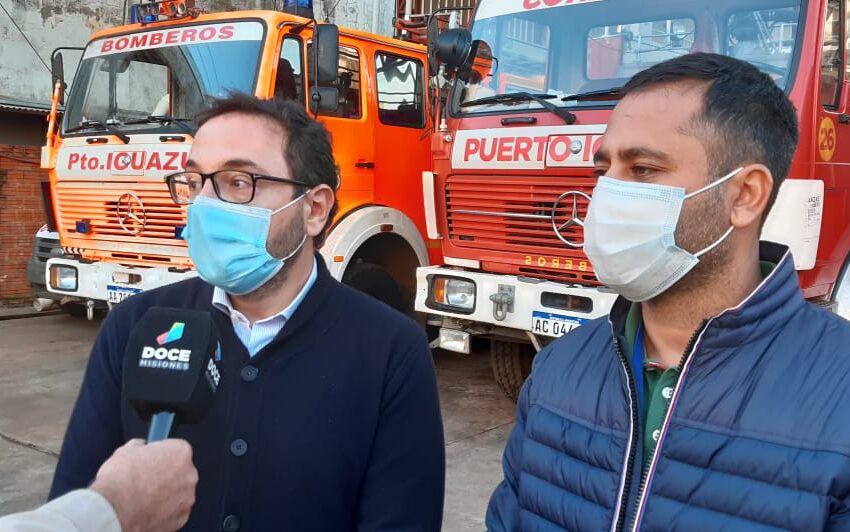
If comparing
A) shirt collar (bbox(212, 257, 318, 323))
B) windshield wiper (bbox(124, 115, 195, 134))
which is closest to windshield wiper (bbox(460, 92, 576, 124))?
windshield wiper (bbox(124, 115, 195, 134))

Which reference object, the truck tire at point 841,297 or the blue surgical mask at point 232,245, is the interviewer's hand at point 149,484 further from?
the truck tire at point 841,297

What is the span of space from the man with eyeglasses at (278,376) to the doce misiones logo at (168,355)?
0.34m

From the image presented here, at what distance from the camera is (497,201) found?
4949 mm

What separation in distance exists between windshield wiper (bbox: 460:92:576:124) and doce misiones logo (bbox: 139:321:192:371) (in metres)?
3.36

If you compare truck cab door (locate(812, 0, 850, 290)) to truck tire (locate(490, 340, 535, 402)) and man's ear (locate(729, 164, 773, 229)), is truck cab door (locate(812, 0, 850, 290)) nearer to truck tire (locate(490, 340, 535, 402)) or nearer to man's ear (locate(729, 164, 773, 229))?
truck tire (locate(490, 340, 535, 402))

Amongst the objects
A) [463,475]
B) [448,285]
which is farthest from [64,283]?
[463,475]

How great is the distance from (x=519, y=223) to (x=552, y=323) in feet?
2.28

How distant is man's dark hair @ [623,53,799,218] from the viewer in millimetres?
1543

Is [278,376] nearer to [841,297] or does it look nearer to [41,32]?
[841,297]

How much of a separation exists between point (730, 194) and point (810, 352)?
350 mm

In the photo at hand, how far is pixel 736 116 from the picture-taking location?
5.06 feet

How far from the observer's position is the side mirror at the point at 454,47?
15.9ft

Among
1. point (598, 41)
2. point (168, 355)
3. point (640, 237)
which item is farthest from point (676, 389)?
point (598, 41)

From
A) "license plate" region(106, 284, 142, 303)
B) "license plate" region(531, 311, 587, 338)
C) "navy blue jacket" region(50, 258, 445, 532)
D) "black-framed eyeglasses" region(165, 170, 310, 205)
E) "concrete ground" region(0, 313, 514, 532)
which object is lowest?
"concrete ground" region(0, 313, 514, 532)
